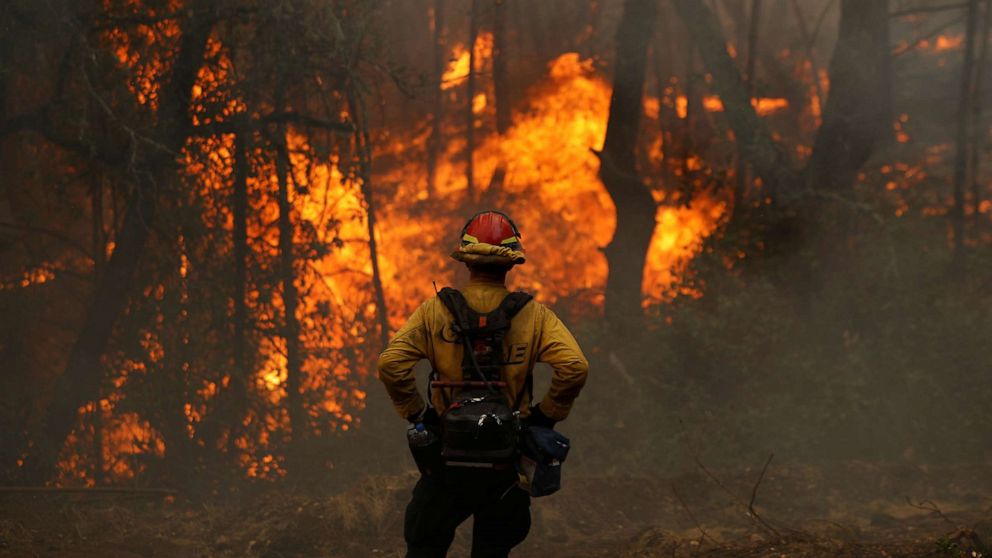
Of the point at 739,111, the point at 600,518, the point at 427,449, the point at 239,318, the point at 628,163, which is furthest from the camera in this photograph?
the point at 628,163

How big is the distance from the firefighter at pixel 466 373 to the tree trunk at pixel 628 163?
31.2ft

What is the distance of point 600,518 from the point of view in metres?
8.76

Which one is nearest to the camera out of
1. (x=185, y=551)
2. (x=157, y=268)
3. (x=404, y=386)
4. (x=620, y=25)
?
(x=404, y=386)

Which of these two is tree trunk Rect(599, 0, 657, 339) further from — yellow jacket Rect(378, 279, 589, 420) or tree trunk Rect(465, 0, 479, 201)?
yellow jacket Rect(378, 279, 589, 420)

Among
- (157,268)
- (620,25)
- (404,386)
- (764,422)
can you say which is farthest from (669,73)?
(404,386)

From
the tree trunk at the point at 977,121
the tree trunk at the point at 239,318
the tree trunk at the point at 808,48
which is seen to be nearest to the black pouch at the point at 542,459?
the tree trunk at the point at 239,318

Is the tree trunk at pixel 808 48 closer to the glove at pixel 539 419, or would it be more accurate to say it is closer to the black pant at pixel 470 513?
the glove at pixel 539 419

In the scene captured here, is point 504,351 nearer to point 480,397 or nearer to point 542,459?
point 480,397

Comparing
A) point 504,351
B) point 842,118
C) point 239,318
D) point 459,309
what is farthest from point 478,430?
point 842,118

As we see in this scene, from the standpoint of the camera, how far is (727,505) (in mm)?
8984

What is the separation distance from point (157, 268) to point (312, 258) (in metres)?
1.63

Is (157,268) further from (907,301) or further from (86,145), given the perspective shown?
(907,301)

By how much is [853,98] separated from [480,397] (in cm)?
987

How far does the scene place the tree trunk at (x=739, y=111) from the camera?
1232cm
